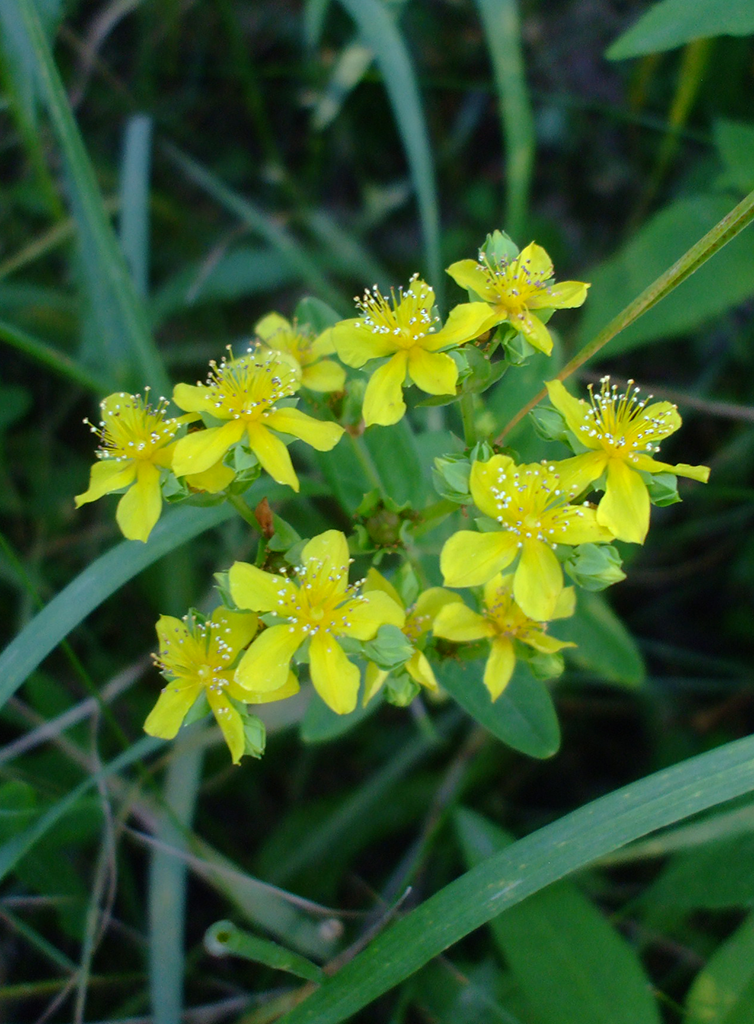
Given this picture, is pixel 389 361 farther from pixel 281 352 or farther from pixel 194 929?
pixel 194 929

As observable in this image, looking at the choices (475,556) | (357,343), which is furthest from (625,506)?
(357,343)

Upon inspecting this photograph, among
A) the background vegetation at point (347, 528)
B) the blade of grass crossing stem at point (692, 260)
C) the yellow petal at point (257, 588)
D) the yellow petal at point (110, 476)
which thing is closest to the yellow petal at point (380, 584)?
the yellow petal at point (257, 588)

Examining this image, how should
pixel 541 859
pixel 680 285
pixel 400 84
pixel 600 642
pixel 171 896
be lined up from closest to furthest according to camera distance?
pixel 541 859 < pixel 171 896 < pixel 600 642 < pixel 400 84 < pixel 680 285

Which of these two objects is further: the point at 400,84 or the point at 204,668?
the point at 400,84

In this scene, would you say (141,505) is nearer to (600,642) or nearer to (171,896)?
(171,896)

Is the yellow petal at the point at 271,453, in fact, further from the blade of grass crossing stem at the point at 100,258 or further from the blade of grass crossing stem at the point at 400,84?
the blade of grass crossing stem at the point at 400,84

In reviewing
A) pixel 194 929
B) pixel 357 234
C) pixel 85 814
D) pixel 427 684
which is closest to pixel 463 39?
pixel 357 234

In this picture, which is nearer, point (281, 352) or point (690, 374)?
point (281, 352)
